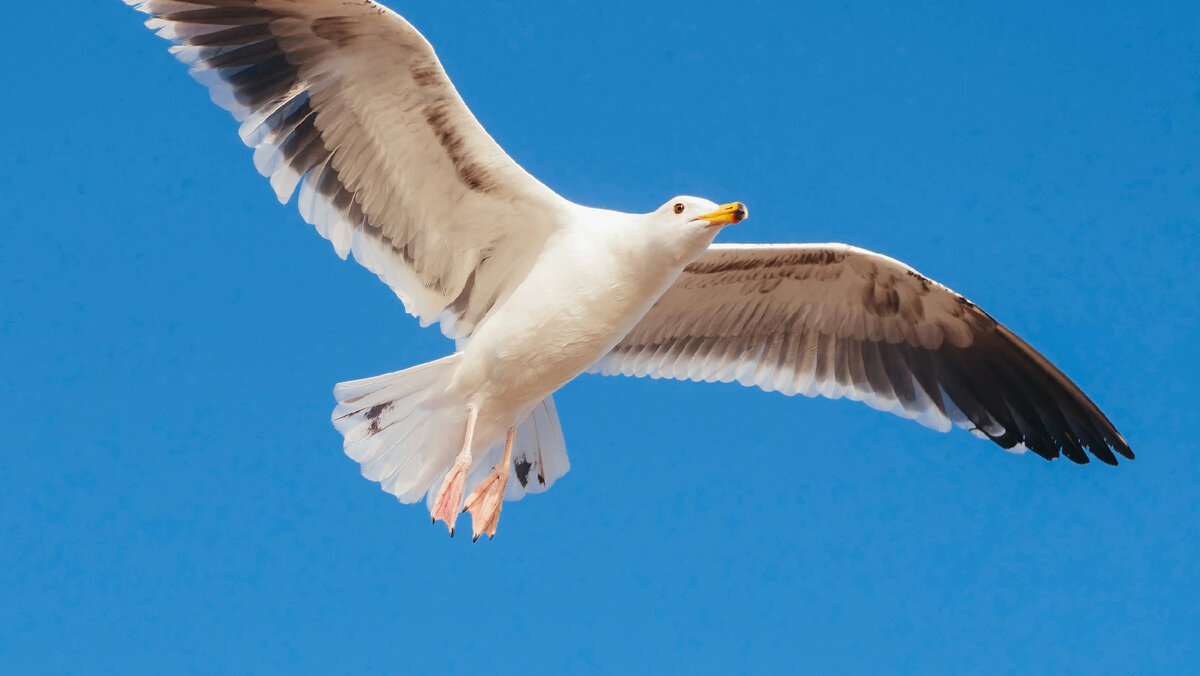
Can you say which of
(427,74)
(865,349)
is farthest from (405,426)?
(865,349)

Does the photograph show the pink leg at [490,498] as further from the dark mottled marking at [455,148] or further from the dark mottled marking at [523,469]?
the dark mottled marking at [455,148]

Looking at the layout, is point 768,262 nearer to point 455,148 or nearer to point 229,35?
point 455,148

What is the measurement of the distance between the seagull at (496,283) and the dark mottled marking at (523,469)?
10 mm

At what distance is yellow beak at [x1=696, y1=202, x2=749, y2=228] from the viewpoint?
21.0 feet

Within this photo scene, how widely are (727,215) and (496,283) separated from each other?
152 cm

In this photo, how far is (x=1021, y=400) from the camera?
815 centimetres

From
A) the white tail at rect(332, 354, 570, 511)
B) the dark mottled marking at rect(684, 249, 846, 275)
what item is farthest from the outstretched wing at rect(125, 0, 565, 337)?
the dark mottled marking at rect(684, 249, 846, 275)

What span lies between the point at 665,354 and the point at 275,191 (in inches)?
95.9

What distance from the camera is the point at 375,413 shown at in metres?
7.29

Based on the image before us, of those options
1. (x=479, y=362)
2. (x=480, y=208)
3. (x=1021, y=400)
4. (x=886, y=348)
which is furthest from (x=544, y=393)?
(x=1021, y=400)

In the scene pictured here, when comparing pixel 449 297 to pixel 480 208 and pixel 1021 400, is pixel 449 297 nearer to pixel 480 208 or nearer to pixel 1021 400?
pixel 480 208

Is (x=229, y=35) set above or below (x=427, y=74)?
above

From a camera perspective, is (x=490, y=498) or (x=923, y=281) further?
(x=923, y=281)

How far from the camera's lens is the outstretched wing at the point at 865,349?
26.2ft
